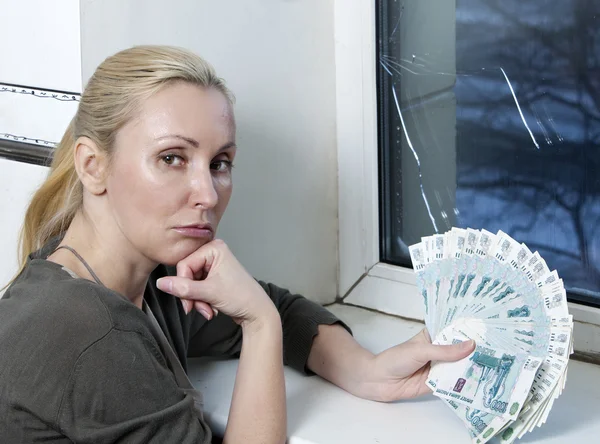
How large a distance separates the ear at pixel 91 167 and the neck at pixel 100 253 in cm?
7

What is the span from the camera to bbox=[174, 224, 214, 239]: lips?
1505mm

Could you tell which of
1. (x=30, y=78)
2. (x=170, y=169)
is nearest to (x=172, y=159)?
(x=170, y=169)

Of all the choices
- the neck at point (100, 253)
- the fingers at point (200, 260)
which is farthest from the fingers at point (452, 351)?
the neck at point (100, 253)

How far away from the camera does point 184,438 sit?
1.38 m

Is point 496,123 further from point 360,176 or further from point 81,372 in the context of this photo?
point 81,372

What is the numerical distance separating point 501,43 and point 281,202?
0.64m

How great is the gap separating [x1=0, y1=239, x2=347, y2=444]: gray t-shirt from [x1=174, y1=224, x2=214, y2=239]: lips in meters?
0.16

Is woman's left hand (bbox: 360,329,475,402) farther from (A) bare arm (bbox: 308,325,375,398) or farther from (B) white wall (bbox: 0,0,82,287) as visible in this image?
(B) white wall (bbox: 0,0,82,287)

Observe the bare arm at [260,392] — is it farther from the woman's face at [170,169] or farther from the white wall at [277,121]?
the white wall at [277,121]

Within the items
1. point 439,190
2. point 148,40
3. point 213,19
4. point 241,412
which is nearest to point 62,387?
point 241,412

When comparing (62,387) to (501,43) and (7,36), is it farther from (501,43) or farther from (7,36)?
(501,43)

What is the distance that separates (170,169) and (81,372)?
363mm

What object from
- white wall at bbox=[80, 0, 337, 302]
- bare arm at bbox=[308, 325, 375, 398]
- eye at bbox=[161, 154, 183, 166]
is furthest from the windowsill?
eye at bbox=[161, 154, 183, 166]

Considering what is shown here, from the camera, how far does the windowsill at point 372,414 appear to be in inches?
60.5
